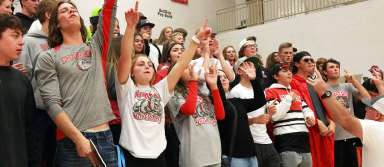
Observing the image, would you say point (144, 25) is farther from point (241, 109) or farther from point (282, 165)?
point (282, 165)

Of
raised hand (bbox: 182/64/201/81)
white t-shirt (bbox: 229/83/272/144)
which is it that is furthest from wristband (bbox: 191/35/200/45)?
white t-shirt (bbox: 229/83/272/144)

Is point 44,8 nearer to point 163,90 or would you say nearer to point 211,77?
point 163,90

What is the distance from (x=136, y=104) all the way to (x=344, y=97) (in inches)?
129

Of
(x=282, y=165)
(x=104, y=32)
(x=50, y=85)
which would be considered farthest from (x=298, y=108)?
(x=50, y=85)

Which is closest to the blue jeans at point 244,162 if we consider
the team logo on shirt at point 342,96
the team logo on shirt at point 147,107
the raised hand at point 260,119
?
the raised hand at point 260,119

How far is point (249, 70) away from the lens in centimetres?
435

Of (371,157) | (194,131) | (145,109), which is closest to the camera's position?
(371,157)

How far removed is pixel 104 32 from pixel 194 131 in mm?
1156

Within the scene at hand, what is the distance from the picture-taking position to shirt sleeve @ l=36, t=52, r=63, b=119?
8.29 feet

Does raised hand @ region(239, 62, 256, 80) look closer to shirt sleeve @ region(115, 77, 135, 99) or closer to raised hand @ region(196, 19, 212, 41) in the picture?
raised hand @ region(196, 19, 212, 41)

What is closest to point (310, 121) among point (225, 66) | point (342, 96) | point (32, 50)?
point (342, 96)

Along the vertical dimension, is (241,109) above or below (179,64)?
below

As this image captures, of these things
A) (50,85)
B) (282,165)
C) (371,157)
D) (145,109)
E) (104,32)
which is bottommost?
(282,165)

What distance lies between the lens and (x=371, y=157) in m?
2.80
